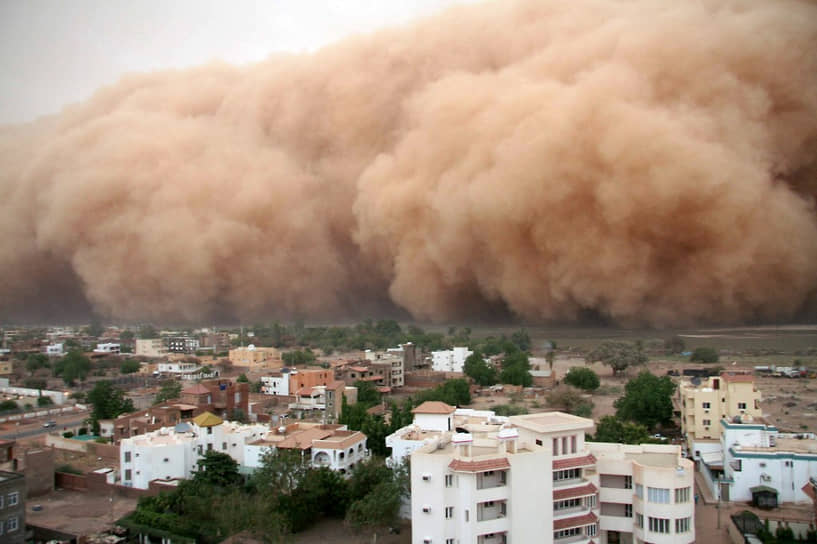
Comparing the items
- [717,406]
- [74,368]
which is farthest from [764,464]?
[74,368]

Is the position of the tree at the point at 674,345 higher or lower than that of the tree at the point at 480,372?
higher

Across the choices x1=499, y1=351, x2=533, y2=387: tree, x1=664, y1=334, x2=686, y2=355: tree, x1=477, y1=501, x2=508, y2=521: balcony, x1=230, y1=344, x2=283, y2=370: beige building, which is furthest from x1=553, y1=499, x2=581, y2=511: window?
x1=230, y1=344, x2=283, y2=370: beige building

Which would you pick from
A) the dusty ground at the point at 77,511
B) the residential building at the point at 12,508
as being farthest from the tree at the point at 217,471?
the residential building at the point at 12,508

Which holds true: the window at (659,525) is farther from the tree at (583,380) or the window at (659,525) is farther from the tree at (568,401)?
the tree at (583,380)

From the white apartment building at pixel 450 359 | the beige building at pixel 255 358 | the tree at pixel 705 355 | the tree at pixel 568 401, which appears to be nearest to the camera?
the tree at pixel 568 401

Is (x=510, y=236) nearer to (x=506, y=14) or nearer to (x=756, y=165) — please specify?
(x=756, y=165)

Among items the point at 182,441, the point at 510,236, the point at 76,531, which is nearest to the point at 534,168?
the point at 510,236
